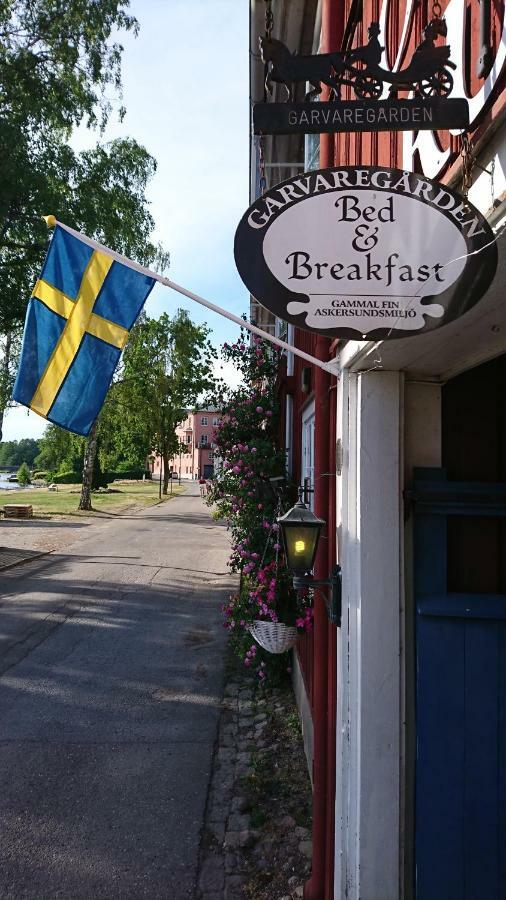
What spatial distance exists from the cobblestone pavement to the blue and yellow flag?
2.52 metres

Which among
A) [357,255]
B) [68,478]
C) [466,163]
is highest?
[466,163]

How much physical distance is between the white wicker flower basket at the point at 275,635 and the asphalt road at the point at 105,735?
0.85 metres

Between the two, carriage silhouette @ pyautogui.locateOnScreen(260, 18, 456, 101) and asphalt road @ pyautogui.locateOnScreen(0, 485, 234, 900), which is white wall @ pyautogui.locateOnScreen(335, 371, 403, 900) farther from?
asphalt road @ pyautogui.locateOnScreen(0, 485, 234, 900)

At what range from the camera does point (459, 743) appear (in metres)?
2.64

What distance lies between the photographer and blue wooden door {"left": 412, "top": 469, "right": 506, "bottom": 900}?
260 cm

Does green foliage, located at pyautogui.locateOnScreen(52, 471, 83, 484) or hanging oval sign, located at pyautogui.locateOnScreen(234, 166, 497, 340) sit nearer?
hanging oval sign, located at pyautogui.locateOnScreen(234, 166, 497, 340)

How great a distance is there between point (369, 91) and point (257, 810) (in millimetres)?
3944

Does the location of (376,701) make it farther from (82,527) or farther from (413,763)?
(82,527)

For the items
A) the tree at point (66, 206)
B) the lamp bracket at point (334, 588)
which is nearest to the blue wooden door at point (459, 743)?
the lamp bracket at point (334, 588)

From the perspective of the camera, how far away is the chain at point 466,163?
1.67m

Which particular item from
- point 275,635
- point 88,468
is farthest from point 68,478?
point 275,635

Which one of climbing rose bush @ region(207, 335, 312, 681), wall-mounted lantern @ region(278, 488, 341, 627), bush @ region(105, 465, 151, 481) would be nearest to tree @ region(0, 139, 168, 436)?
climbing rose bush @ region(207, 335, 312, 681)

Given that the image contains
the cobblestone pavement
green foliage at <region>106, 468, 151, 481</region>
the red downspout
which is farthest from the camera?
green foliage at <region>106, 468, 151, 481</region>

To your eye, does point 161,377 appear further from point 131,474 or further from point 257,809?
point 131,474
